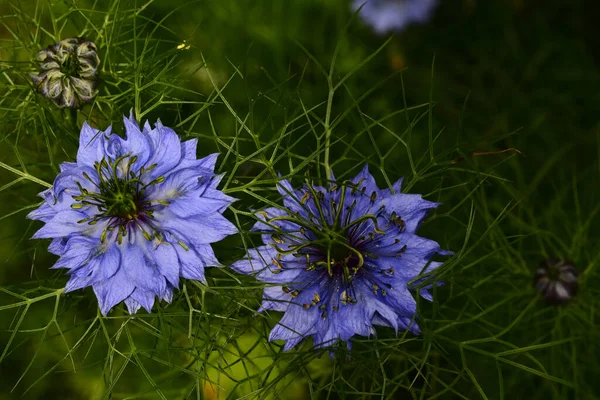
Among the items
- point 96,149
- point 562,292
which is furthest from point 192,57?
point 562,292

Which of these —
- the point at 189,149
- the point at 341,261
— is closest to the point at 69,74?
the point at 189,149

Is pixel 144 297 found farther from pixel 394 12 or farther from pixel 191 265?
pixel 394 12

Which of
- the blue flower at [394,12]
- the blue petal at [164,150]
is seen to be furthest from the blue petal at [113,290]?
the blue flower at [394,12]

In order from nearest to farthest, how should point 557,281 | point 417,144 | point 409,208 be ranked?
point 409,208 → point 557,281 → point 417,144

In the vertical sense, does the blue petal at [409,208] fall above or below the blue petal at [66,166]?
below

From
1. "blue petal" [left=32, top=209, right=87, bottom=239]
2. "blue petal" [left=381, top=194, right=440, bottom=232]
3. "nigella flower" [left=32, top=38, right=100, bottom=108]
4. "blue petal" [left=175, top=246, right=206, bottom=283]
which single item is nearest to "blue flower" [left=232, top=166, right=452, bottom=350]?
"blue petal" [left=381, top=194, right=440, bottom=232]

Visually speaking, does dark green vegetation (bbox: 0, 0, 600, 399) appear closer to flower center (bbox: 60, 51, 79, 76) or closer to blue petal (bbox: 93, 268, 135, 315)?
flower center (bbox: 60, 51, 79, 76)

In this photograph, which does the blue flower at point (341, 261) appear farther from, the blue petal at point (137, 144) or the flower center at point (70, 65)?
the flower center at point (70, 65)
